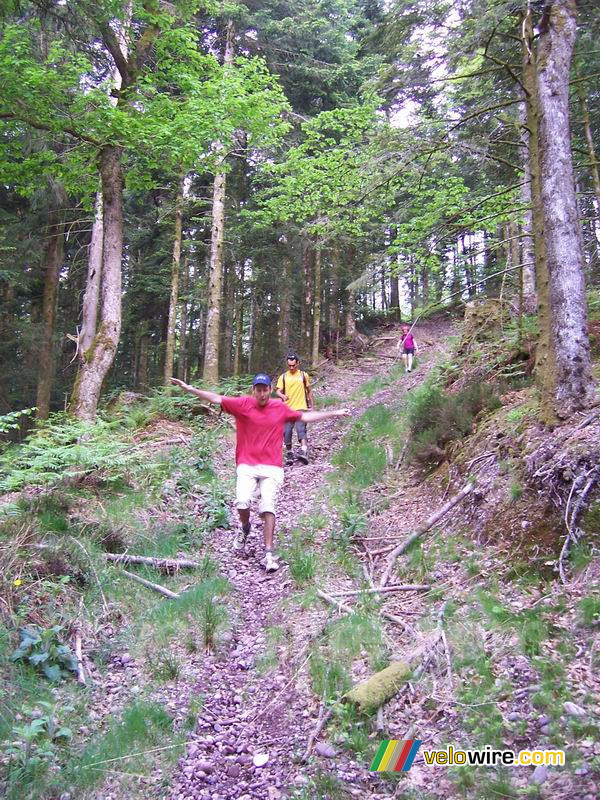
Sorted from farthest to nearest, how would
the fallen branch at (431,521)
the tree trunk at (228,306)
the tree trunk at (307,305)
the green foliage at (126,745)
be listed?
the tree trunk at (228,306), the tree trunk at (307,305), the fallen branch at (431,521), the green foliage at (126,745)

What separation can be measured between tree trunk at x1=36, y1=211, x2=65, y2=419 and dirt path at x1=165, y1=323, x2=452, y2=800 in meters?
11.0

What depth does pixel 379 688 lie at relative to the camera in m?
3.68

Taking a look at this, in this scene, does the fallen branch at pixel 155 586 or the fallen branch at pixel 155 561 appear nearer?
the fallen branch at pixel 155 586

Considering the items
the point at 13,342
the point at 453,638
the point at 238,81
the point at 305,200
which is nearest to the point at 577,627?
the point at 453,638

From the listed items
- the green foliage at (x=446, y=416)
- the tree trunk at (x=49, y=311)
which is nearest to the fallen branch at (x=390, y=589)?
the green foliage at (x=446, y=416)

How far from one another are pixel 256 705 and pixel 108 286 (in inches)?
276

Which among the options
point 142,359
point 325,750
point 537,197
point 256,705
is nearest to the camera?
point 325,750

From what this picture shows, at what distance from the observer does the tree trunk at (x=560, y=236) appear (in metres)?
Result: 5.33

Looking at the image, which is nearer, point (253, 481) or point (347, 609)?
point (347, 609)

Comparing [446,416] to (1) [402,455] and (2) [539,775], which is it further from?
(2) [539,775]

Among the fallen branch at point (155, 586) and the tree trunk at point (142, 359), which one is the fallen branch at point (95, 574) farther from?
the tree trunk at point (142, 359)

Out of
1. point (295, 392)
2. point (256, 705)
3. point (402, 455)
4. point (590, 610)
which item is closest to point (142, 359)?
point (295, 392)

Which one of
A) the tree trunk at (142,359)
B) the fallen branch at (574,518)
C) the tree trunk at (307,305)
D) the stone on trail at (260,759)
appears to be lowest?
the stone on trail at (260,759)

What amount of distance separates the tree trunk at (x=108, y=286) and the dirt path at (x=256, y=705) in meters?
3.68
